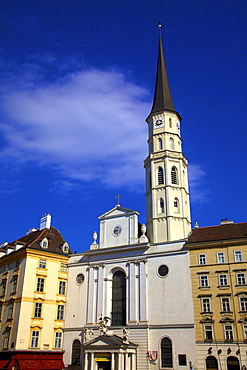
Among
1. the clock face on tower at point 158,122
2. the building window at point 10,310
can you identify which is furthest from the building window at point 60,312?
the clock face on tower at point 158,122

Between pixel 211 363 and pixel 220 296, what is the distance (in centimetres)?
591

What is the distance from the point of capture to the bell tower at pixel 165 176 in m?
43.3

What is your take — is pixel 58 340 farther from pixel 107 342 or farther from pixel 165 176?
pixel 165 176

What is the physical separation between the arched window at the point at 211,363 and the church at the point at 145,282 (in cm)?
139

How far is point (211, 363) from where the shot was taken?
3431cm

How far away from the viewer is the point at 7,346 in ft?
132

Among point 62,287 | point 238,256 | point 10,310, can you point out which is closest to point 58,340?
point 62,287

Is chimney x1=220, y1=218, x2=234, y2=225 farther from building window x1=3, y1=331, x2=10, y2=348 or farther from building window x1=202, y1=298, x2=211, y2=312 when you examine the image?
building window x1=3, y1=331, x2=10, y2=348

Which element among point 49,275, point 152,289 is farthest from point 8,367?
point 152,289

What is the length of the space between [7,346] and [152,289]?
53.7 ft

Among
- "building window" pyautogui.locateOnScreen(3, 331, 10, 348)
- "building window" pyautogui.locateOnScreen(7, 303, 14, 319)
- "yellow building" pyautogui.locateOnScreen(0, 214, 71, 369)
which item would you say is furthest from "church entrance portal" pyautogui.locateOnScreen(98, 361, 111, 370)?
"building window" pyautogui.locateOnScreen(7, 303, 14, 319)

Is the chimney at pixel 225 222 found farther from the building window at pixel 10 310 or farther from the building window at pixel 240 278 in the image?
the building window at pixel 10 310

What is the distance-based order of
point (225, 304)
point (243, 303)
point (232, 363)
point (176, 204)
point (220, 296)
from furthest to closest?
point (176, 204)
point (220, 296)
point (225, 304)
point (243, 303)
point (232, 363)

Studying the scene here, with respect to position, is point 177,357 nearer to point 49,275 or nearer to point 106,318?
point 106,318
